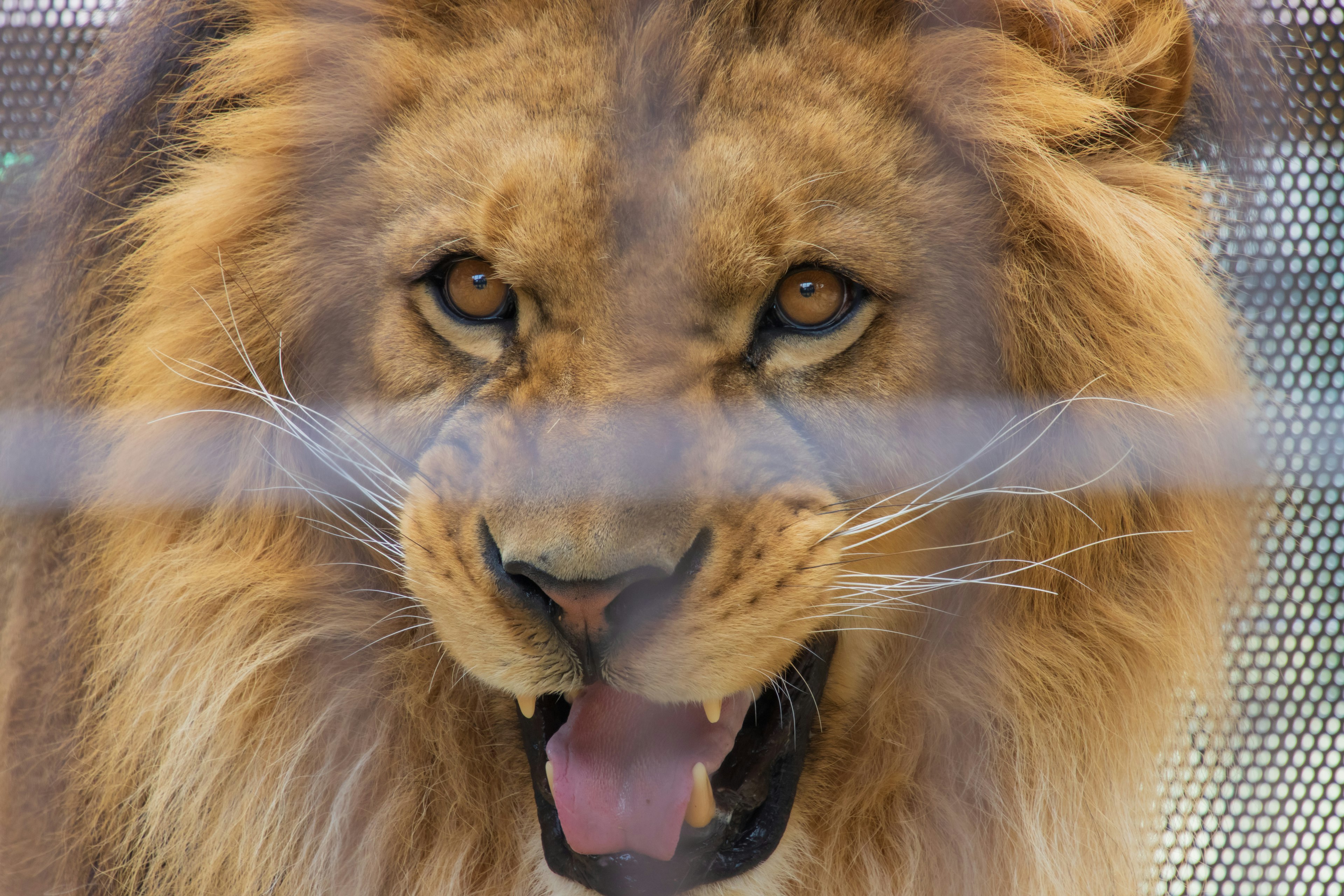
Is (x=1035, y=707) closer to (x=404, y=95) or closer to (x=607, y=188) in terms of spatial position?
(x=607, y=188)

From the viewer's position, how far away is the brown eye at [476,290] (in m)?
0.95

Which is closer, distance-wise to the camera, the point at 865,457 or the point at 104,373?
the point at 865,457

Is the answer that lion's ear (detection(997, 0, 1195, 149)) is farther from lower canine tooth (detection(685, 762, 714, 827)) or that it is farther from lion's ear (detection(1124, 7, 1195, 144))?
lower canine tooth (detection(685, 762, 714, 827))

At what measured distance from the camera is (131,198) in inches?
45.3

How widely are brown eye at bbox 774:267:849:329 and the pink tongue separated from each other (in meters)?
0.34

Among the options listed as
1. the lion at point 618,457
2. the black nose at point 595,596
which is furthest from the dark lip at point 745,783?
the black nose at point 595,596

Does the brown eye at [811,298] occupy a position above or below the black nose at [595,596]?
above

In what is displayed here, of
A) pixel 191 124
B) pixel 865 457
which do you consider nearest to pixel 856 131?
pixel 865 457

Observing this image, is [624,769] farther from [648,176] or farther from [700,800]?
[648,176]

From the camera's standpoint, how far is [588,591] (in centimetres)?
78

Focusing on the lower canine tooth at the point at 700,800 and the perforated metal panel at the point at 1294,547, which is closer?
the lower canine tooth at the point at 700,800

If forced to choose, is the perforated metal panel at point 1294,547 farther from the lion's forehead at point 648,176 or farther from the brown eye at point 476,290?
the brown eye at point 476,290

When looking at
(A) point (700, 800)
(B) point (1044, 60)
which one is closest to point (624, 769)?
(A) point (700, 800)

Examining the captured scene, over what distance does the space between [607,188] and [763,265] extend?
133mm
